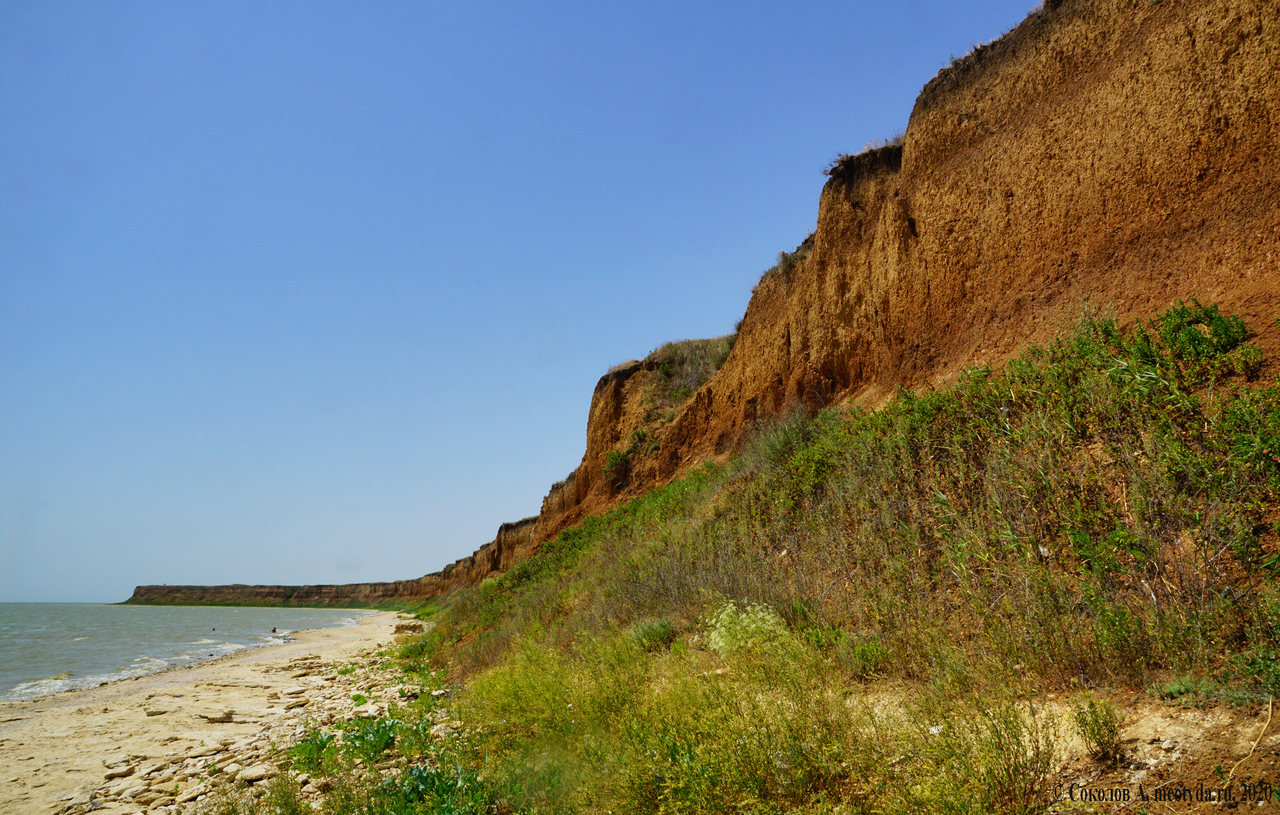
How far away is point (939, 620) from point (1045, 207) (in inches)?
334

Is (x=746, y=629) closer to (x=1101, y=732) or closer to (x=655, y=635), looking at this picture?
(x=655, y=635)

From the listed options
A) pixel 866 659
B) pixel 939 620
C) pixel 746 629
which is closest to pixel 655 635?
pixel 746 629

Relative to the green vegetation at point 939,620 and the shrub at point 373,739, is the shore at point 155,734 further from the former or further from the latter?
the green vegetation at point 939,620

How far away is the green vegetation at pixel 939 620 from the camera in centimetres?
308

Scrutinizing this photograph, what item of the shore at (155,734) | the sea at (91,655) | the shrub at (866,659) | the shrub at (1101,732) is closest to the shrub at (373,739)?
the shore at (155,734)

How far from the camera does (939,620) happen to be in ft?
15.3

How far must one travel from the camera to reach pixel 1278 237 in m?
7.05

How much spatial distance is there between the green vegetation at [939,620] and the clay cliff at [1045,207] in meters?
1.69

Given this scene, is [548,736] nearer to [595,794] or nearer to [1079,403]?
[595,794]

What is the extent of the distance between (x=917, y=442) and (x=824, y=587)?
2422mm

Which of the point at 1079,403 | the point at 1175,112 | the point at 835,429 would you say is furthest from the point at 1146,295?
the point at 835,429

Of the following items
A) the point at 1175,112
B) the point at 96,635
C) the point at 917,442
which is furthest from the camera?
the point at 96,635

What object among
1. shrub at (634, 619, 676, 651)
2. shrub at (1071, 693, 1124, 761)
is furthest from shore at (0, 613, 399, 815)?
shrub at (1071, 693, 1124, 761)

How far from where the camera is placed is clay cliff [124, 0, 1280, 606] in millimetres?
7559
